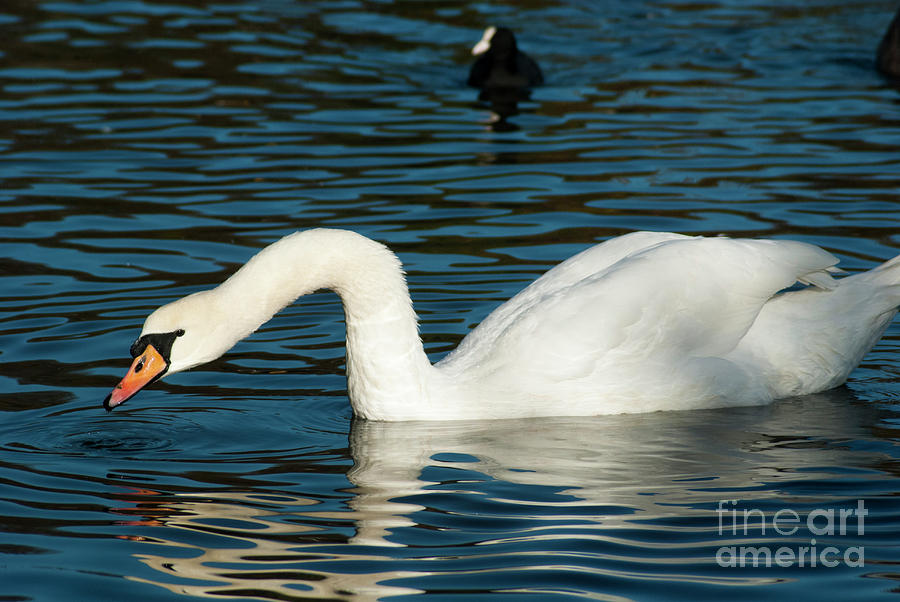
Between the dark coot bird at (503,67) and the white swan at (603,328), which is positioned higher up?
the dark coot bird at (503,67)

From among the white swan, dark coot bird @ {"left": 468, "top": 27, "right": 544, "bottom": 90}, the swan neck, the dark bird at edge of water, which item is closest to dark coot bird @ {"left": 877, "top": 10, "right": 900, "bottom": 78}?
the dark bird at edge of water

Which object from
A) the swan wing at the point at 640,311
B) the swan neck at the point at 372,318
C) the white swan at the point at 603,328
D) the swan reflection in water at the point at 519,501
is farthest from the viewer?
the swan wing at the point at 640,311

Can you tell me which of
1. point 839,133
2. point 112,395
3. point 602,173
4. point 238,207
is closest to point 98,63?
point 238,207

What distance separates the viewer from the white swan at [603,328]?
7.32 meters

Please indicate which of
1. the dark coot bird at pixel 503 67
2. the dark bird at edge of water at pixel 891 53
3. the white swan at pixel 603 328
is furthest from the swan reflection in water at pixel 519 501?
the dark bird at edge of water at pixel 891 53

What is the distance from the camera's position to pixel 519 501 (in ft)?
20.7

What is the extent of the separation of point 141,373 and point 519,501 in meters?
1.84

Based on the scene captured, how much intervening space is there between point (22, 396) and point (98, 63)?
32.3 feet

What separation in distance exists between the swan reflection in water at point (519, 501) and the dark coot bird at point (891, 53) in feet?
32.0

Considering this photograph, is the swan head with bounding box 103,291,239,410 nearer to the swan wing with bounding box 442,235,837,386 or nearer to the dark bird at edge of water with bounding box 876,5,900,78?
the swan wing with bounding box 442,235,837,386

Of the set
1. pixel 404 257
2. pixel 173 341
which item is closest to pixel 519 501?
pixel 173 341

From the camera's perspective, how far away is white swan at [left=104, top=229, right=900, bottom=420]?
24.0 ft

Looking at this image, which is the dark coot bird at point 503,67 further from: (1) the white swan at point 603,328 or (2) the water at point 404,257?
(1) the white swan at point 603,328

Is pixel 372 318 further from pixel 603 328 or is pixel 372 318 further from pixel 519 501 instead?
pixel 519 501
